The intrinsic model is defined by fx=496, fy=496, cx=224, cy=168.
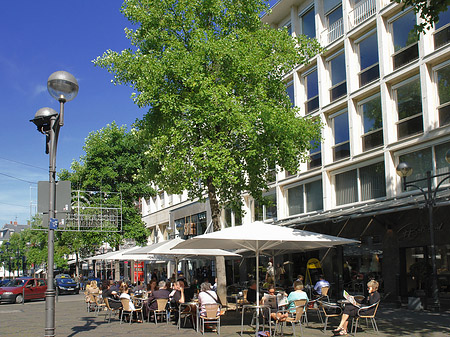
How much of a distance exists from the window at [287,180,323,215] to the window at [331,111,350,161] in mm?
2140

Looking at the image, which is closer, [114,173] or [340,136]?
[340,136]

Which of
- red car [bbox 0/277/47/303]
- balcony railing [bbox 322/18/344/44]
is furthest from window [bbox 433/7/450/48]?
red car [bbox 0/277/47/303]

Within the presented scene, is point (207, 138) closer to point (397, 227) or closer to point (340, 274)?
point (397, 227)

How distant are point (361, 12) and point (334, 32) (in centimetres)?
218

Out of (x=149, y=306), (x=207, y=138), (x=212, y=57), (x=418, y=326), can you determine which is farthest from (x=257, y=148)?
(x=418, y=326)

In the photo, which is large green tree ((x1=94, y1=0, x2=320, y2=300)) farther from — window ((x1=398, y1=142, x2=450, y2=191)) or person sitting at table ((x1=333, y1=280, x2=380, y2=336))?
person sitting at table ((x1=333, y1=280, x2=380, y2=336))

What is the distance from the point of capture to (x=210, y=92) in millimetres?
16359

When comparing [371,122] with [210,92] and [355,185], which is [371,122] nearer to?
[355,185]

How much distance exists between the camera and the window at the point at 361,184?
71.6 ft

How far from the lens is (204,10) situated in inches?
713

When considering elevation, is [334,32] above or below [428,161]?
above

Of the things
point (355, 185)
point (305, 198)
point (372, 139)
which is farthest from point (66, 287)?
point (372, 139)

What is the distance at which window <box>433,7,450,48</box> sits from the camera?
740 inches

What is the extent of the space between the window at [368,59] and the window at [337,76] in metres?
1.23
